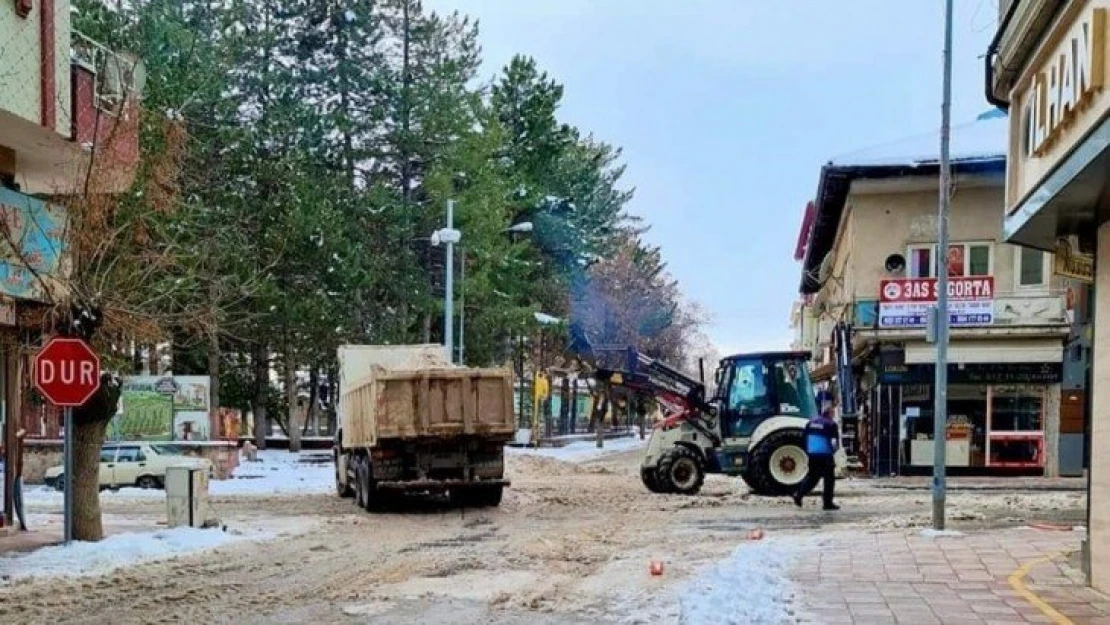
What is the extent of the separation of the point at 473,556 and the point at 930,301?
57.9 feet

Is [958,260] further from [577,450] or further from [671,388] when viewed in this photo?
[577,450]

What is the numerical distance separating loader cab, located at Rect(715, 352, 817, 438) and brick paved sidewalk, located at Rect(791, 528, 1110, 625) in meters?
7.56

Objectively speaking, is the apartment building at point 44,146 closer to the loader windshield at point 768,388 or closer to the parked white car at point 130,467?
the parked white car at point 130,467

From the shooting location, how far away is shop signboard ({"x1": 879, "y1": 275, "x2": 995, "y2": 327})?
26.7 metres

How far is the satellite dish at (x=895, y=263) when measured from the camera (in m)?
28.8

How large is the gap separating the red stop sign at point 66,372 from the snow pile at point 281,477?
12.1 m

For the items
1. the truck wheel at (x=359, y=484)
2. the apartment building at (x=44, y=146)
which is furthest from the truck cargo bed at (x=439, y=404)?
the apartment building at (x=44, y=146)

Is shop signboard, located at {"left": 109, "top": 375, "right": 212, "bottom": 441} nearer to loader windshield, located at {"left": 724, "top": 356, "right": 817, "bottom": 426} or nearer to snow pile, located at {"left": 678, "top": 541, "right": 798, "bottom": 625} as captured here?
loader windshield, located at {"left": 724, "top": 356, "right": 817, "bottom": 426}

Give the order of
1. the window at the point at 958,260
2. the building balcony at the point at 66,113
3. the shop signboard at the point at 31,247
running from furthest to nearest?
the window at the point at 958,260 < the shop signboard at the point at 31,247 < the building balcony at the point at 66,113

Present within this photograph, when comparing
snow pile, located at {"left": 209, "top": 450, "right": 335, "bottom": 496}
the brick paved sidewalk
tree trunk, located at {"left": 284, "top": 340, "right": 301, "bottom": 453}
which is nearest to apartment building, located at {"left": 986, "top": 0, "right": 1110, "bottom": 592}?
the brick paved sidewalk

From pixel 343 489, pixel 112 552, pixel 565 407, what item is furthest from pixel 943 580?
pixel 565 407

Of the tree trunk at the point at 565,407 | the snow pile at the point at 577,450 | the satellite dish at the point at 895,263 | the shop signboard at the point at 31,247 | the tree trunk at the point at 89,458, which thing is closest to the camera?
the shop signboard at the point at 31,247

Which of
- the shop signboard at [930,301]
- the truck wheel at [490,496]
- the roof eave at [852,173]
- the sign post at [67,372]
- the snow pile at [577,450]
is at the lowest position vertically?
the snow pile at [577,450]

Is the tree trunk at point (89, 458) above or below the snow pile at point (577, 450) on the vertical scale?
above
